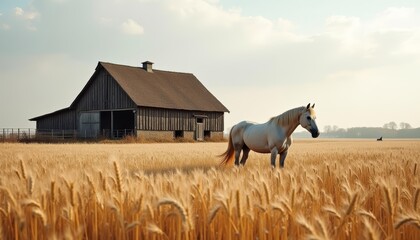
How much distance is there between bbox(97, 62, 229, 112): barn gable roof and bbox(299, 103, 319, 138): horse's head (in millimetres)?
29779

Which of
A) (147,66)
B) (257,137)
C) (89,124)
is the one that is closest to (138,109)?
(89,124)

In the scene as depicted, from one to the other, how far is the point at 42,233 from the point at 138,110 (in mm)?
36204

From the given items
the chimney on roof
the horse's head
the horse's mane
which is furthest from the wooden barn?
the horse's head

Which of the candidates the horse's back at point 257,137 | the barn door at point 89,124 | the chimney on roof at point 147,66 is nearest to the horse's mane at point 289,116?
the horse's back at point 257,137

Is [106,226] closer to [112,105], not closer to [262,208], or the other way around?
[262,208]

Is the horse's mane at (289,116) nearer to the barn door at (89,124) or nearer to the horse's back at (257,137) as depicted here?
the horse's back at (257,137)

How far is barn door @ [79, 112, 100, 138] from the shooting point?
1631 inches

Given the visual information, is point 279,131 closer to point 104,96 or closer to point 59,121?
point 104,96

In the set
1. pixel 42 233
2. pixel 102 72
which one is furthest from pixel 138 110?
pixel 42 233

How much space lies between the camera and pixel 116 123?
45.8 metres

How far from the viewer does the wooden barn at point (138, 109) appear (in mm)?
39688

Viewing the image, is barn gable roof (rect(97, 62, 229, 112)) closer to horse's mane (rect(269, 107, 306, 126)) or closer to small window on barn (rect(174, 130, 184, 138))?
small window on barn (rect(174, 130, 184, 138))

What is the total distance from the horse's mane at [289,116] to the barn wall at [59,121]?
123 feet

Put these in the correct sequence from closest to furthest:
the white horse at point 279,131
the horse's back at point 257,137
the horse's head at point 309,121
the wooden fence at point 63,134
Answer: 1. the horse's head at point 309,121
2. the white horse at point 279,131
3. the horse's back at point 257,137
4. the wooden fence at point 63,134
